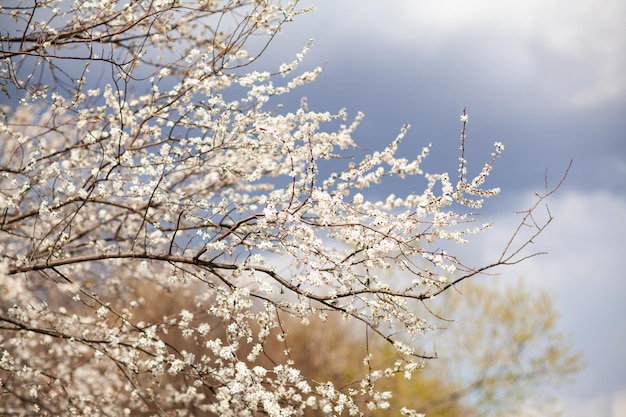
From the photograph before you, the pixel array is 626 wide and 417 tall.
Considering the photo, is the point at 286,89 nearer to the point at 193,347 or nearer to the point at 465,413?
the point at 465,413

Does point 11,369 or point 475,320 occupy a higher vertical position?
point 475,320

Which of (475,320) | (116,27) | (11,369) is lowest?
(11,369)

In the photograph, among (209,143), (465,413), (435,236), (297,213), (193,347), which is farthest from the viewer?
(193,347)

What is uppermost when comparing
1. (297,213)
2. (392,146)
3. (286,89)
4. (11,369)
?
(286,89)

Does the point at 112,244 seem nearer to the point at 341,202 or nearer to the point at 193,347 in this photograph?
the point at 341,202

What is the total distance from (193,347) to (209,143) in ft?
53.9

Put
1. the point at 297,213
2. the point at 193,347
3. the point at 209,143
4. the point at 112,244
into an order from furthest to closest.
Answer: the point at 193,347 → the point at 112,244 → the point at 209,143 → the point at 297,213

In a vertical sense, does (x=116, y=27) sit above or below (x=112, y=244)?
above

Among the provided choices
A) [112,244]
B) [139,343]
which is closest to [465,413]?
[112,244]

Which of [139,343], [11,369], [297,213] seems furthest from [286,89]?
[11,369]

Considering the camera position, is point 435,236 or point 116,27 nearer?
point 435,236

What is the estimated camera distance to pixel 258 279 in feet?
14.8

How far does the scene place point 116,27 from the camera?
6242 mm

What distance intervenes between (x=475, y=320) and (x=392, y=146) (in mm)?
13789
